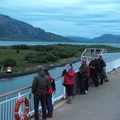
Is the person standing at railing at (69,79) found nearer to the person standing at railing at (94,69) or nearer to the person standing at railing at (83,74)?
the person standing at railing at (83,74)

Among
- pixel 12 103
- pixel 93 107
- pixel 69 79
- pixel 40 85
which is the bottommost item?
pixel 93 107

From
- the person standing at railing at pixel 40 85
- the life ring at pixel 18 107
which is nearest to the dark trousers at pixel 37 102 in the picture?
the person standing at railing at pixel 40 85

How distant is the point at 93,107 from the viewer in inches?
468

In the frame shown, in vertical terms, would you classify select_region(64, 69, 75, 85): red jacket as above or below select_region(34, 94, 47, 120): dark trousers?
above

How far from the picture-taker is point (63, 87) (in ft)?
43.8

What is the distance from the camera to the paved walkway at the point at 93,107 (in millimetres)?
10323

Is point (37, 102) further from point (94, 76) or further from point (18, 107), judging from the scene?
point (94, 76)

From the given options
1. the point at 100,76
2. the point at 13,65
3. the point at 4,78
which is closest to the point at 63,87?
the point at 100,76

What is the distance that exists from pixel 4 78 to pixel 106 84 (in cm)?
3585

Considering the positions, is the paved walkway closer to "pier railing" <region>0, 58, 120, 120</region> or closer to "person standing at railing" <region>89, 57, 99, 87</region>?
"pier railing" <region>0, 58, 120, 120</region>

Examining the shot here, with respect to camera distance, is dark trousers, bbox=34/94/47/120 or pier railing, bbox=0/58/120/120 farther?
dark trousers, bbox=34/94/47/120

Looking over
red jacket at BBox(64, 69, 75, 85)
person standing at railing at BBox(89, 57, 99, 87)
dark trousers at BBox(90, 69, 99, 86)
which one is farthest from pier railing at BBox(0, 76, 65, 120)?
dark trousers at BBox(90, 69, 99, 86)

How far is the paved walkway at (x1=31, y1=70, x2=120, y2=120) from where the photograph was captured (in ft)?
33.9

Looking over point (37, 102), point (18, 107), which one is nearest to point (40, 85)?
point (37, 102)
